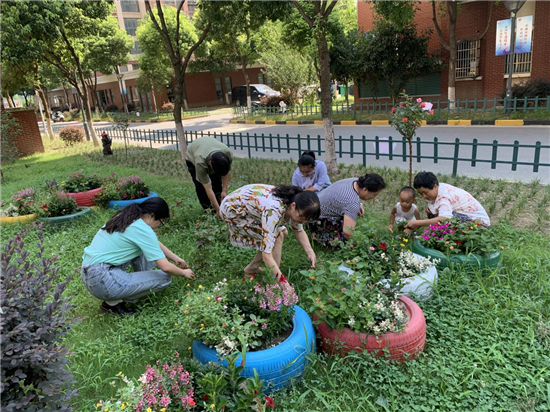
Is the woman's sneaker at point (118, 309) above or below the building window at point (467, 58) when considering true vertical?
below

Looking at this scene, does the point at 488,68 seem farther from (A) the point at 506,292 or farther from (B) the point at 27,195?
(B) the point at 27,195

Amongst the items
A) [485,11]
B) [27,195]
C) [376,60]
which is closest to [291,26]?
[376,60]

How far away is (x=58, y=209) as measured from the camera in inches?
213

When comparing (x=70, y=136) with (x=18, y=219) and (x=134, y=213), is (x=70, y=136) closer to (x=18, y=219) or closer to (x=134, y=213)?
(x=18, y=219)

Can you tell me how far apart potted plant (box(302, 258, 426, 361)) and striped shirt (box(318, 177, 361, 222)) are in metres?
1.14

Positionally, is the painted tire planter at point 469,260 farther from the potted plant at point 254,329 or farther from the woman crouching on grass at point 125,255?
the woman crouching on grass at point 125,255

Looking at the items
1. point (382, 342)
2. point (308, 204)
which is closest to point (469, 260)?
point (382, 342)

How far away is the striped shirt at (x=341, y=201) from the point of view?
11.9 ft

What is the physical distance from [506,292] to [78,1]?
14204mm

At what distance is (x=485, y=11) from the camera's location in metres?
14.6

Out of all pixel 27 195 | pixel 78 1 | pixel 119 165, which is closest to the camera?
pixel 27 195

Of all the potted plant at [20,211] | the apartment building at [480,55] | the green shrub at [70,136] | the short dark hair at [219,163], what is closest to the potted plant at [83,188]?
the potted plant at [20,211]

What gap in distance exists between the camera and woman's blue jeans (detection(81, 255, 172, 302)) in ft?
9.91

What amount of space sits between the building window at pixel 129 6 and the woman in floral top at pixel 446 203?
47.9 meters
